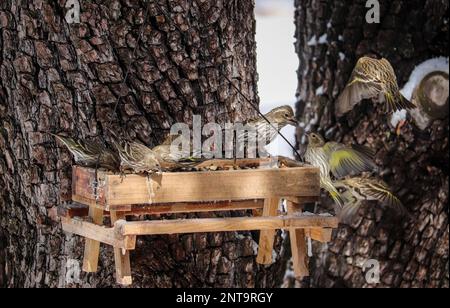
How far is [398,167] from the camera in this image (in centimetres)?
758

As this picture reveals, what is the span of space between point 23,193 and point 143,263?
735mm

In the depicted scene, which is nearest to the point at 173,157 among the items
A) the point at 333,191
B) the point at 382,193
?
the point at 333,191

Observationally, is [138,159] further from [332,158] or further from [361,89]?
[361,89]

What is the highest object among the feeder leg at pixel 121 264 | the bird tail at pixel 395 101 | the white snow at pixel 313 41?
the white snow at pixel 313 41

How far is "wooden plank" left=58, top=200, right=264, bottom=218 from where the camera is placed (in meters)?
5.08

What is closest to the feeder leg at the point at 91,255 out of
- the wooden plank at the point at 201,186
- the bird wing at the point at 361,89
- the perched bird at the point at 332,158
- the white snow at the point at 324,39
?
the wooden plank at the point at 201,186

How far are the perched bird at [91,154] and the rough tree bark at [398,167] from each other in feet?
9.47

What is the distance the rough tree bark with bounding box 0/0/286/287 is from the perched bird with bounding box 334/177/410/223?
3.99ft

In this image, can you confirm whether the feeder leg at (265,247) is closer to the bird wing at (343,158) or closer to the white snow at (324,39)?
the bird wing at (343,158)

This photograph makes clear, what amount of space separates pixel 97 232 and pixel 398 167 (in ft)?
10.8

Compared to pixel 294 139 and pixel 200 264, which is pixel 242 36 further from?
pixel 294 139

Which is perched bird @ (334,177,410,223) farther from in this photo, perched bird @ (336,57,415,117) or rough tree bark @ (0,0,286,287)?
rough tree bark @ (0,0,286,287)

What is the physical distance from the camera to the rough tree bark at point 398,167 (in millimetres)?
7594

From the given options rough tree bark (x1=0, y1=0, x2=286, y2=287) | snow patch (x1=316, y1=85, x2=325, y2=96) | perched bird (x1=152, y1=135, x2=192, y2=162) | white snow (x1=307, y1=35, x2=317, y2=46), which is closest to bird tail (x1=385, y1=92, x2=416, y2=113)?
rough tree bark (x1=0, y1=0, x2=286, y2=287)
